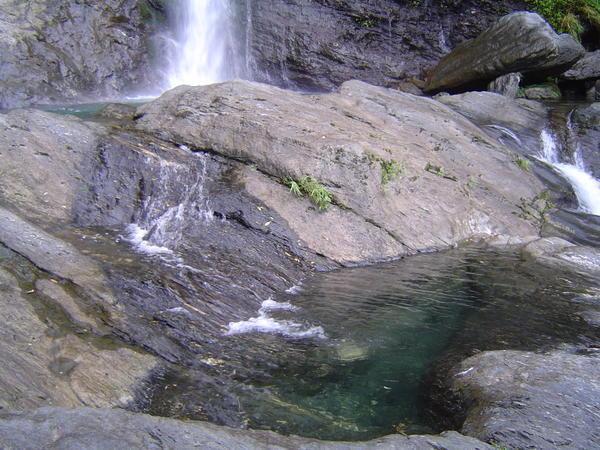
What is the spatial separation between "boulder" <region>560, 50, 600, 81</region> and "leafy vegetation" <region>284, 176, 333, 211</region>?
40.9 ft

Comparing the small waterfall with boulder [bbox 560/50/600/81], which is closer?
the small waterfall

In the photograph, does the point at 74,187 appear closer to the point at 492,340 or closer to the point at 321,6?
the point at 492,340

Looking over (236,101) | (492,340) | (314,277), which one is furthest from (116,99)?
(492,340)

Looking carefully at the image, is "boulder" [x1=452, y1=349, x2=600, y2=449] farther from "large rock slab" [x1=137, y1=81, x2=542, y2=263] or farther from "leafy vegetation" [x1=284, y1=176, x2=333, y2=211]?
"leafy vegetation" [x1=284, y1=176, x2=333, y2=211]

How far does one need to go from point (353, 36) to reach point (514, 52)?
532 cm

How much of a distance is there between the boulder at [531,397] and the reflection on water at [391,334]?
46 cm

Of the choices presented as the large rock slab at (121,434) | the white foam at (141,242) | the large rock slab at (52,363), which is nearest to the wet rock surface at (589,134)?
the white foam at (141,242)

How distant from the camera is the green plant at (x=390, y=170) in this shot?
29.8 feet

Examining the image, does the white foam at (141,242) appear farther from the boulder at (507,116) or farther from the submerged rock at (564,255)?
the boulder at (507,116)

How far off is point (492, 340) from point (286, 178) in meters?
3.93

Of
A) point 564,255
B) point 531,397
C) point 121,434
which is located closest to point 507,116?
point 564,255

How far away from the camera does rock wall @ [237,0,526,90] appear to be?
17.8 meters

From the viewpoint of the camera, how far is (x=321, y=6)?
18.4 m

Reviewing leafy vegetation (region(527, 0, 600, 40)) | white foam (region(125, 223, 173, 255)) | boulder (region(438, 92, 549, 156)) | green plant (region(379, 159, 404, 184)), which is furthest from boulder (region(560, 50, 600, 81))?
white foam (region(125, 223, 173, 255))
